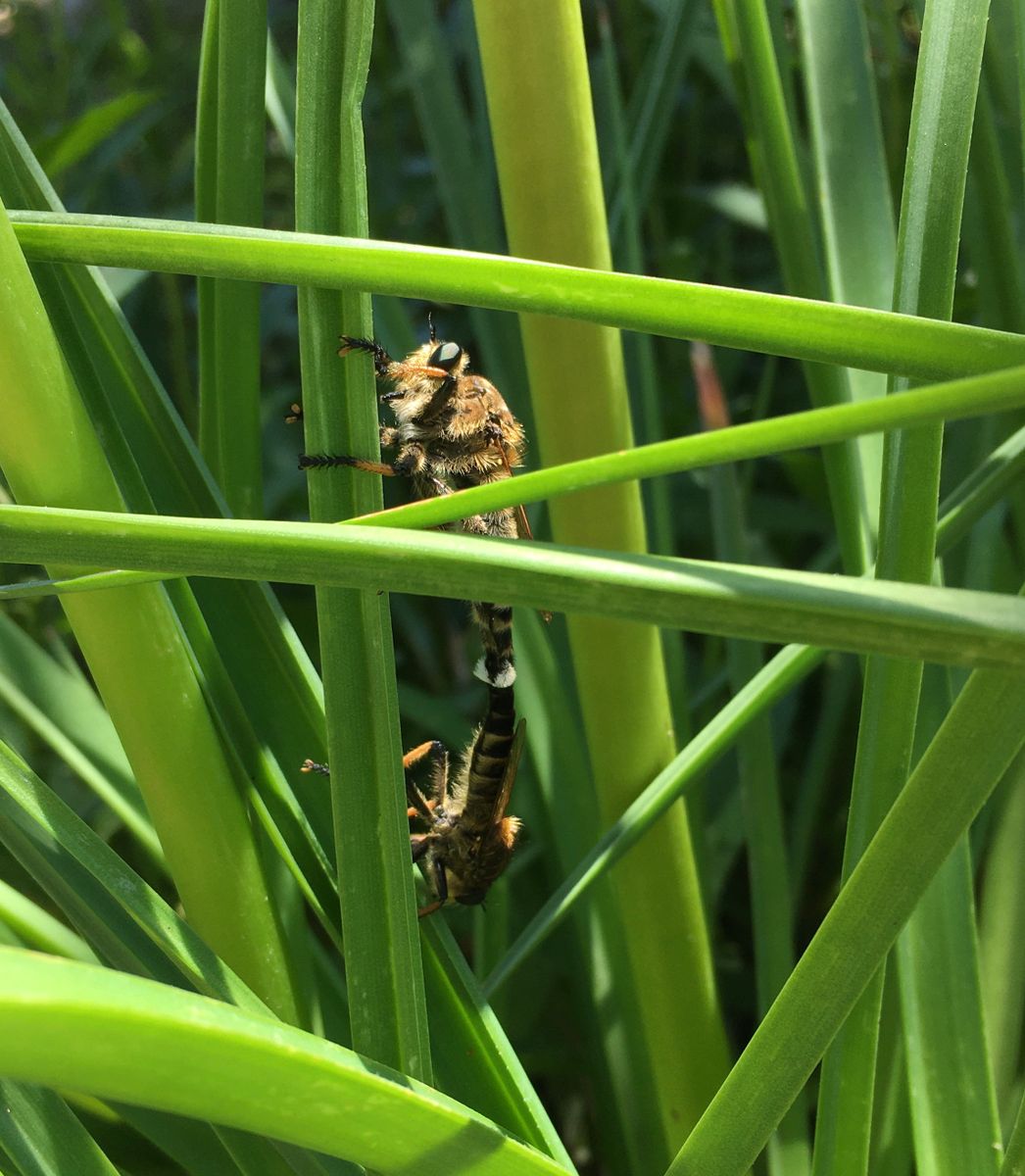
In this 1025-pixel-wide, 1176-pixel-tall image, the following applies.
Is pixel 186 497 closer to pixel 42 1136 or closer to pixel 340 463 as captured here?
pixel 340 463

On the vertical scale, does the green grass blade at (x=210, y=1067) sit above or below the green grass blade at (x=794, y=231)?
below

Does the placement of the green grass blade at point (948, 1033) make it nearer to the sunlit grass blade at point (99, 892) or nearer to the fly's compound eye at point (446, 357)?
the sunlit grass blade at point (99, 892)

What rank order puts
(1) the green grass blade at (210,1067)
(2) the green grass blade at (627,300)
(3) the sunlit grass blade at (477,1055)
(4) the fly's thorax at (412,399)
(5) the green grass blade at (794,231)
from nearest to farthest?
(1) the green grass blade at (210,1067)
(2) the green grass blade at (627,300)
(3) the sunlit grass blade at (477,1055)
(5) the green grass blade at (794,231)
(4) the fly's thorax at (412,399)

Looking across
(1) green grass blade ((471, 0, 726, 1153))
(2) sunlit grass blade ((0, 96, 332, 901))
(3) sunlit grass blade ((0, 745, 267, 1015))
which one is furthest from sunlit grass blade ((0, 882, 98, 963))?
(1) green grass blade ((471, 0, 726, 1153))

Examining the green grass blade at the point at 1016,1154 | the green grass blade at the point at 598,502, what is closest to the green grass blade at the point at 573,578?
the green grass blade at the point at 1016,1154

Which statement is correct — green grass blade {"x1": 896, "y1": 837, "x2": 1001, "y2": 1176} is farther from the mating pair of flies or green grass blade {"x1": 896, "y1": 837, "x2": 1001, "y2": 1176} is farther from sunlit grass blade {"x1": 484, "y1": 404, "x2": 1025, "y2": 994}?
the mating pair of flies

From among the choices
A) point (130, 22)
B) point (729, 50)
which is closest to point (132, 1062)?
point (729, 50)
